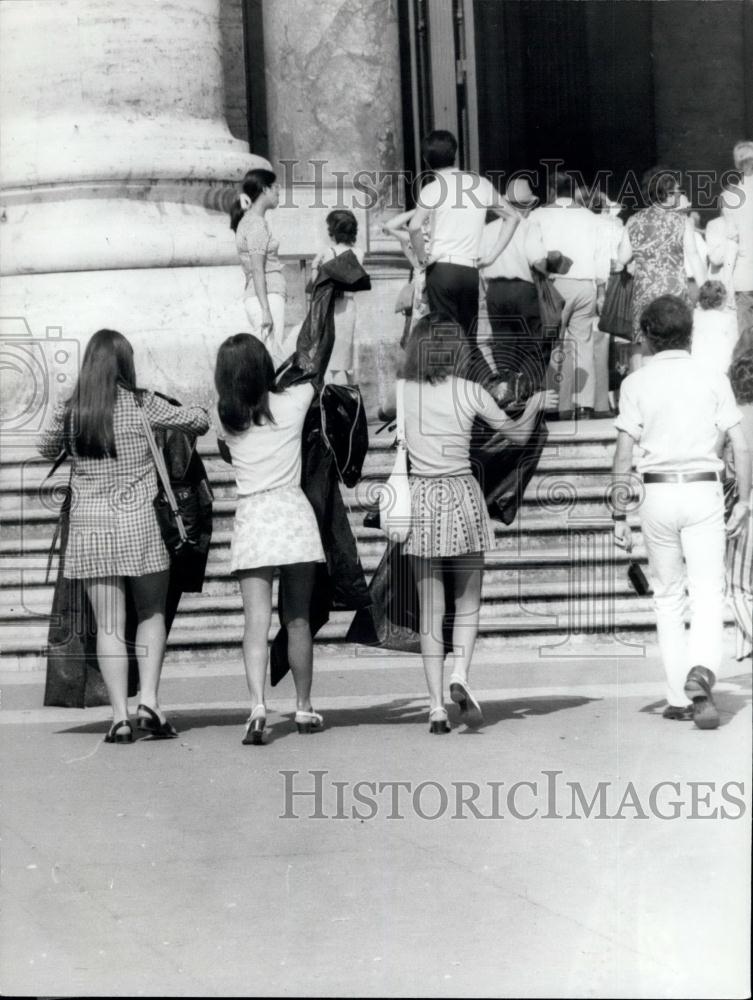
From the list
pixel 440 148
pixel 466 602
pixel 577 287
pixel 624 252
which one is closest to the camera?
pixel 466 602

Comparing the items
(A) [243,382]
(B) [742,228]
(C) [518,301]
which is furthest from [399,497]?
(C) [518,301]

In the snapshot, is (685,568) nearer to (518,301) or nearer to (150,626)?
(150,626)

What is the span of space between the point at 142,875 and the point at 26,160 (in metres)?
6.78

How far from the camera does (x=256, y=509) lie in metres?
7.23

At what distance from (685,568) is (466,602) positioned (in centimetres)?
93

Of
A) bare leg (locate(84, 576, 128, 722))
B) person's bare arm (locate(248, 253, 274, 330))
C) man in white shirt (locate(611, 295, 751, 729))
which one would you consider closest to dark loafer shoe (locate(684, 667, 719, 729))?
man in white shirt (locate(611, 295, 751, 729))

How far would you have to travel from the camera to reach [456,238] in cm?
1008

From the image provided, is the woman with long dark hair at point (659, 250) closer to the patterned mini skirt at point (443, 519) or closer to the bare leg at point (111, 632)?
the patterned mini skirt at point (443, 519)

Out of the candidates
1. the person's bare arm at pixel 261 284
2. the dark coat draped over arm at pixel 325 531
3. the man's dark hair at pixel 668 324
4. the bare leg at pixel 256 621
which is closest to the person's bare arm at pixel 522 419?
the dark coat draped over arm at pixel 325 531

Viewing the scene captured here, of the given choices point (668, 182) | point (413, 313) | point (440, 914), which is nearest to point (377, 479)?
point (413, 313)

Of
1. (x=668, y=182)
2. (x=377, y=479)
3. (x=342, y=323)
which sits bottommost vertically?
(x=377, y=479)

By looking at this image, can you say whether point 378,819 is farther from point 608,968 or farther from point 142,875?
point 608,968

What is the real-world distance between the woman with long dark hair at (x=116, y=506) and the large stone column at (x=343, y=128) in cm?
583

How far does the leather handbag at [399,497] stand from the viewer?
7.31 meters
